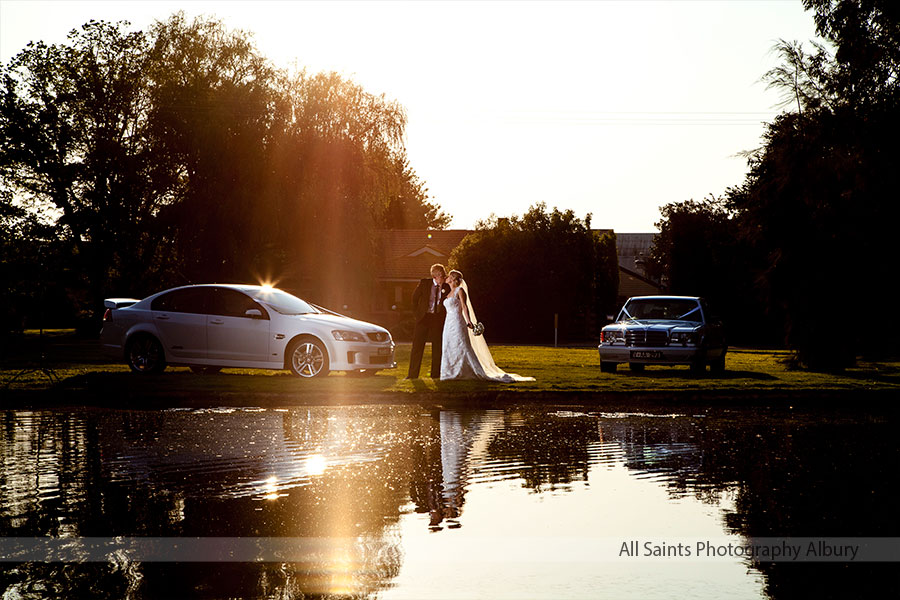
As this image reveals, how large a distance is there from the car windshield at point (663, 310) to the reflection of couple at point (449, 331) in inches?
208

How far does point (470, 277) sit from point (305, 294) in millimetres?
13821

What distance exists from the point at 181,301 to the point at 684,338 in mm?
9603

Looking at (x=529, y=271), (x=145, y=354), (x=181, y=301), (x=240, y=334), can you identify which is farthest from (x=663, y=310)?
(x=529, y=271)

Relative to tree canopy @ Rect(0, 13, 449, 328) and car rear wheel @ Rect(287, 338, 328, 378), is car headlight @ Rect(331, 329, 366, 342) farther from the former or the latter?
tree canopy @ Rect(0, 13, 449, 328)

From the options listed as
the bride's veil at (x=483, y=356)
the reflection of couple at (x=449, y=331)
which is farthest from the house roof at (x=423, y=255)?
the reflection of couple at (x=449, y=331)

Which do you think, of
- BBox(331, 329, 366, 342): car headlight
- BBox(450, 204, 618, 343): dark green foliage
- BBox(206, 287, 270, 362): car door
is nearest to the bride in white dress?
BBox(331, 329, 366, 342): car headlight

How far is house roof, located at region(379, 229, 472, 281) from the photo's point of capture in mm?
62125

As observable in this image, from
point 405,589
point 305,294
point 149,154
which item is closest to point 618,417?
point 405,589

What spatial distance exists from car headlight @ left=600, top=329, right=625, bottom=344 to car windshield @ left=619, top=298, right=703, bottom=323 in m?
1.06

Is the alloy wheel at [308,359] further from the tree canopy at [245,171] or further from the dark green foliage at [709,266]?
the dark green foliage at [709,266]

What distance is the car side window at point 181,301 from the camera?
19062 millimetres

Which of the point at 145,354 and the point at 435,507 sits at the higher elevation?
the point at 145,354

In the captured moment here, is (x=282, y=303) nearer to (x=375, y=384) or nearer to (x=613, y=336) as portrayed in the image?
(x=375, y=384)

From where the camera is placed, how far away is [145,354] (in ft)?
62.6
